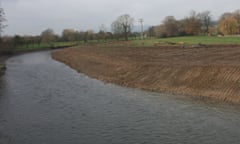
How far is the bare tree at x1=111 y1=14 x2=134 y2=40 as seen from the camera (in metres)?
125

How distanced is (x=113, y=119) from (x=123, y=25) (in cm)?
11206

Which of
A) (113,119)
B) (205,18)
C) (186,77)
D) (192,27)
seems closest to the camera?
(113,119)

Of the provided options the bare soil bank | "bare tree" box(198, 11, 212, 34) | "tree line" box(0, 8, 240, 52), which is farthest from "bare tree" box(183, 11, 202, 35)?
the bare soil bank

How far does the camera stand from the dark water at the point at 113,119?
44.8 feet

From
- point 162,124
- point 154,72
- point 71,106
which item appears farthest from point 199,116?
point 154,72

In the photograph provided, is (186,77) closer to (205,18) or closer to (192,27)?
(192,27)

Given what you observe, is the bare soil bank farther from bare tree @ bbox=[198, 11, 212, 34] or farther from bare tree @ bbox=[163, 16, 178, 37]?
bare tree @ bbox=[198, 11, 212, 34]

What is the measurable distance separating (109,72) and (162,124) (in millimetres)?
19027

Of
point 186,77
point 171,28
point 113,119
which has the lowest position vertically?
point 113,119

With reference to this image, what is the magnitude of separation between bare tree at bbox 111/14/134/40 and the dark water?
101 m

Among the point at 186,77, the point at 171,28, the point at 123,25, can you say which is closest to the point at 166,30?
the point at 171,28

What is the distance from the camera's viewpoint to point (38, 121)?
1694 centimetres

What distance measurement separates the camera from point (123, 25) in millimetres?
126062

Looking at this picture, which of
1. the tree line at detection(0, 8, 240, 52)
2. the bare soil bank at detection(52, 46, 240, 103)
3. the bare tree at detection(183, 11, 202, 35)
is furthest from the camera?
the bare tree at detection(183, 11, 202, 35)
